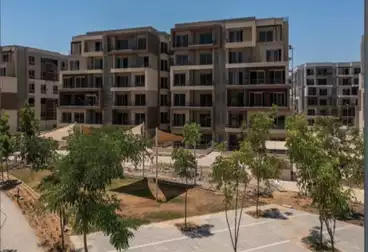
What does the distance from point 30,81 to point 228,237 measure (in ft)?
187

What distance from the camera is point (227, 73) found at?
4384cm

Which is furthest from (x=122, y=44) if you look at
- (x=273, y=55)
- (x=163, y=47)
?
(x=273, y=55)

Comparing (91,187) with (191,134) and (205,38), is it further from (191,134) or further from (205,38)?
(205,38)

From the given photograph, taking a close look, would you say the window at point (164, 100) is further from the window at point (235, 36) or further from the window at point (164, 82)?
the window at point (235, 36)

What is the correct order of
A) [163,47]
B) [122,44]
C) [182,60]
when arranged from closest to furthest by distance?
[182,60] < [122,44] < [163,47]

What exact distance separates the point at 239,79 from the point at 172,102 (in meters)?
8.92

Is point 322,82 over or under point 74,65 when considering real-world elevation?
over

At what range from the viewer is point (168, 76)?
50.7m

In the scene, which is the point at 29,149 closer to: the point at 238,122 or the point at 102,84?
the point at 238,122

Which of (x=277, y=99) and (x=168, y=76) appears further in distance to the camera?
(x=168, y=76)

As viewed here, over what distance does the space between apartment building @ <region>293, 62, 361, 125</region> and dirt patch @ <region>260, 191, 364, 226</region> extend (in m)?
67.0

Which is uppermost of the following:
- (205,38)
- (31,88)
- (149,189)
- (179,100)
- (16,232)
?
(205,38)

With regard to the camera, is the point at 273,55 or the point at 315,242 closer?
the point at 315,242

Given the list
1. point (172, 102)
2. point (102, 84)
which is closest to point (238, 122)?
point (172, 102)
